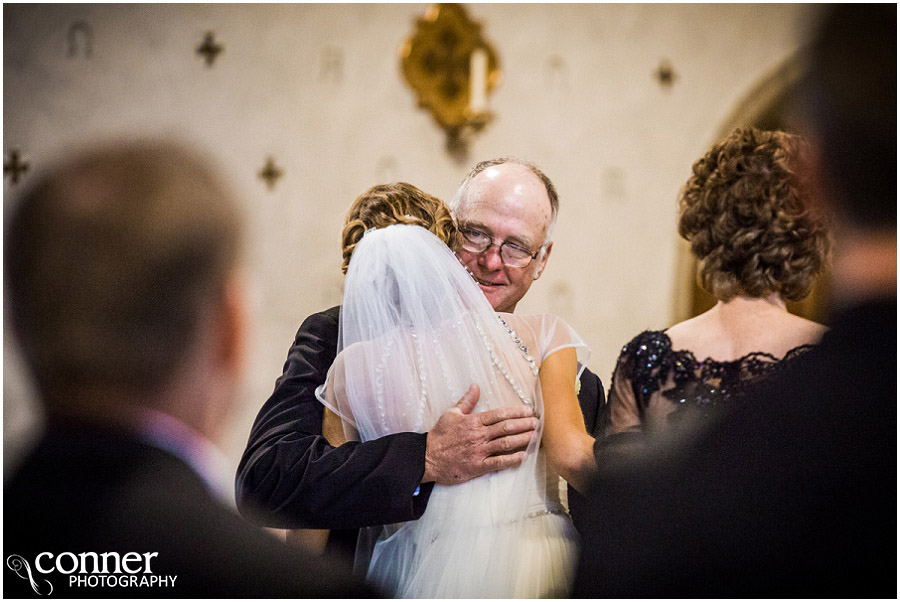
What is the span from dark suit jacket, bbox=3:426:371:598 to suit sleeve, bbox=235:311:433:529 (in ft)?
0.29

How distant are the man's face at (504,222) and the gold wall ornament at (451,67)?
434mm

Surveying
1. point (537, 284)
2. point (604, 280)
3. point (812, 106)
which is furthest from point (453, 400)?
point (812, 106)

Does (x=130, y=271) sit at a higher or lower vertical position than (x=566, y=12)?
lower

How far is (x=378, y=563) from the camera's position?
5.67 feet

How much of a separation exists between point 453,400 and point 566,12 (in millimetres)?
1188

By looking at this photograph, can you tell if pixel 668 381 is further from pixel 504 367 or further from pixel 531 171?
pixel 531 171

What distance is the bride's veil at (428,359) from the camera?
161cm

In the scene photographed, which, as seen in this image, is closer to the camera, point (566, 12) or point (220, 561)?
point (220, 561)

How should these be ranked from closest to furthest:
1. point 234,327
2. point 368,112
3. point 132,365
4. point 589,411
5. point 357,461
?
point 357,461, point 589,411, point 132,365, point 234,327, point 368,112

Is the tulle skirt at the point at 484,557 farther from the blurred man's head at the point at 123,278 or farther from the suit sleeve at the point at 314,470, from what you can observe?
the blurred man's head at the point at 123,278

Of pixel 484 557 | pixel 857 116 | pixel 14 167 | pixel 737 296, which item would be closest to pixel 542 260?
pixel 737 296

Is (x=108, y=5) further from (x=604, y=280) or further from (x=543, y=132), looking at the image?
(x=604, y=280)

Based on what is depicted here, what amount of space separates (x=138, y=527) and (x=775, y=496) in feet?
4.64

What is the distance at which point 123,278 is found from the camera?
74.8 inches
